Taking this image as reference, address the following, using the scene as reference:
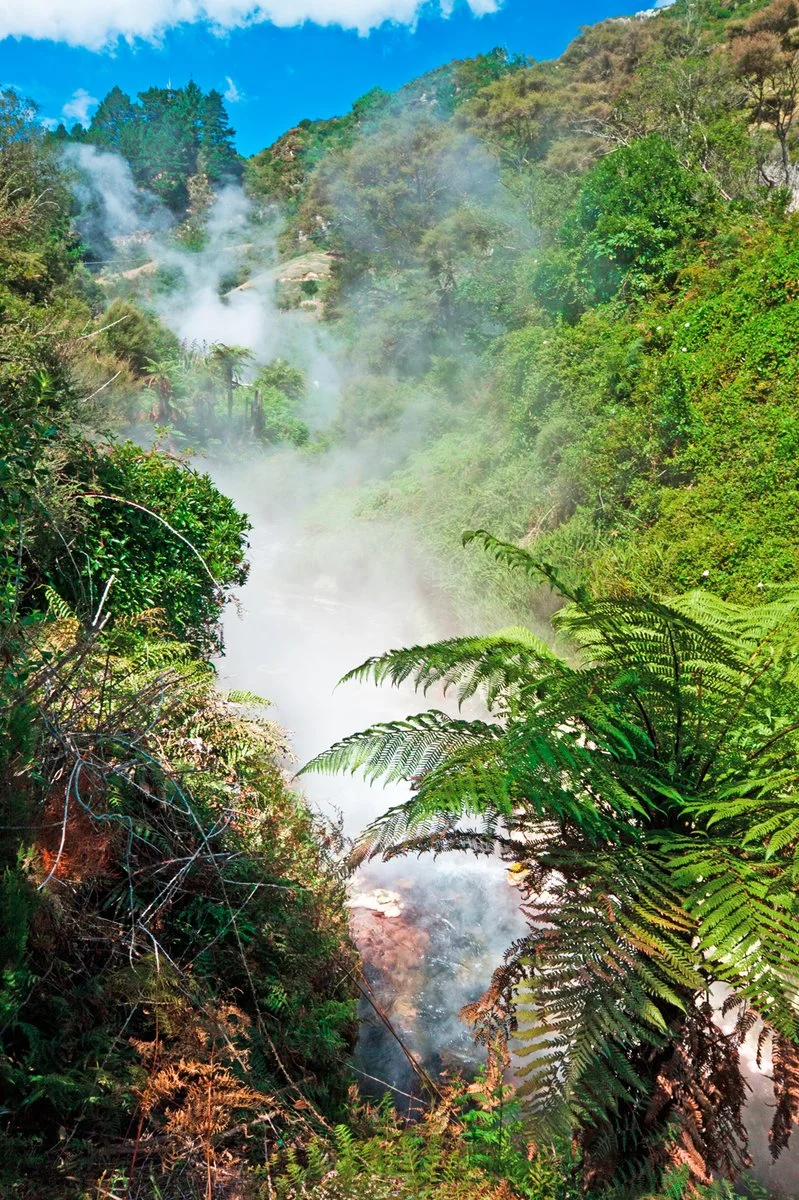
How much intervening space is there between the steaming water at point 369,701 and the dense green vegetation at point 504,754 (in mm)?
484

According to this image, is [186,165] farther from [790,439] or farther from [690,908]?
[690,908]

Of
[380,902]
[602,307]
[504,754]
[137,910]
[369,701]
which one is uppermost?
[602,307]

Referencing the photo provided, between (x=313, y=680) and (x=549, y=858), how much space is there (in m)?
7.52

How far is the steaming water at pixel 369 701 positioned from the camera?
4.44 m

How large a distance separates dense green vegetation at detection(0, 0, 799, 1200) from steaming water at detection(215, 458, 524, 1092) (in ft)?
1.59

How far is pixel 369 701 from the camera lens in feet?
28.6

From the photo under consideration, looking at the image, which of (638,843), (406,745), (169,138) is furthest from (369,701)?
(169,138)

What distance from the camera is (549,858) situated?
2049 mm

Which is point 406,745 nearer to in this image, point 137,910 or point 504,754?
point 504,754

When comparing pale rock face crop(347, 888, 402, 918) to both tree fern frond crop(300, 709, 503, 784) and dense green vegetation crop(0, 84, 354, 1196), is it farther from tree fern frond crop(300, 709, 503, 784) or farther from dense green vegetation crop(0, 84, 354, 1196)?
tree fern frond crop(300, 709, 503, 784)

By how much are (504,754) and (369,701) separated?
22.1 feet

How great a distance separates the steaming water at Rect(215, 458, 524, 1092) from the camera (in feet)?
14.6

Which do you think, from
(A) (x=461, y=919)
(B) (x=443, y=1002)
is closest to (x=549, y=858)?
(B) (x=443, y=1002)

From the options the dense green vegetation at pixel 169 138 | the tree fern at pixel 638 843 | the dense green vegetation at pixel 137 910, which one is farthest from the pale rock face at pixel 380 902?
the dense green vegetation at pixel 169 138
